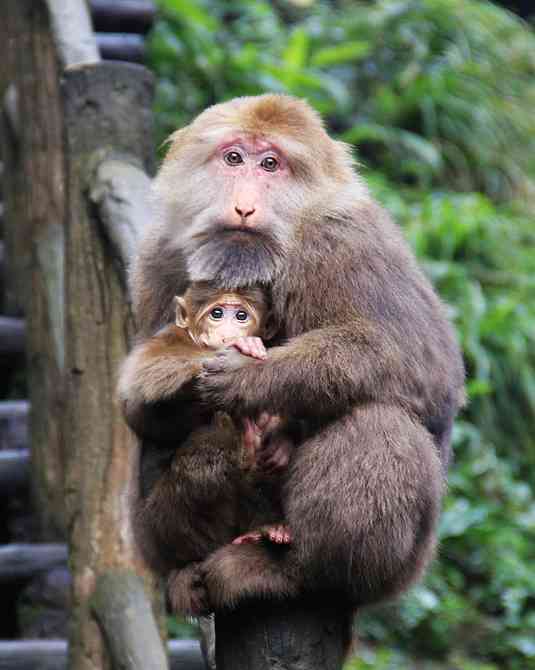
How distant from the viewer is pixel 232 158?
8.66ft

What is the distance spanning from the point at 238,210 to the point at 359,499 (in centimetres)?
69

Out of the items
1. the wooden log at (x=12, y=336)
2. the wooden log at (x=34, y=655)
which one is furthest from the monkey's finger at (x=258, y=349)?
the wooden log at (x=12, y=336)

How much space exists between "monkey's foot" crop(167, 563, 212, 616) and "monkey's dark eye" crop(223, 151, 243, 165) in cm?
90

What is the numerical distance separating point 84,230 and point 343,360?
1.54 m

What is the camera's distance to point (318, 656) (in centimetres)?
207

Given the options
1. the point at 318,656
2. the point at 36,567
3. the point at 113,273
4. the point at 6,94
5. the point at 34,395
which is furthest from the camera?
the point at 6,94

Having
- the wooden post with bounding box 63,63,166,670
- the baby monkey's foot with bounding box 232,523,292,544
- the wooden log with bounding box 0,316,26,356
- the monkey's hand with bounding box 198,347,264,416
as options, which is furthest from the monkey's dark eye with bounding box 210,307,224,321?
the wooden log with bounding box 0,316,26,356

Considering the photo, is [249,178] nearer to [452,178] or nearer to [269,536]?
[269,536]

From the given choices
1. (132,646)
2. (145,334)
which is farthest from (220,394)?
(132,646)

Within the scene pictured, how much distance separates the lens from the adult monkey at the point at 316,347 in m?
2.33

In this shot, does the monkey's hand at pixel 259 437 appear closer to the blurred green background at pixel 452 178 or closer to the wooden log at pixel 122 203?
the wooden log at pixel 122 203

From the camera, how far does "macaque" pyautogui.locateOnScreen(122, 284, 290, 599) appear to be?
240 cm

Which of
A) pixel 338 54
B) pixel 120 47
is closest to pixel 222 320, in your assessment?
pixel 120 47

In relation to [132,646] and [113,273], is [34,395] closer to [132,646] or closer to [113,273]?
[113,273]
